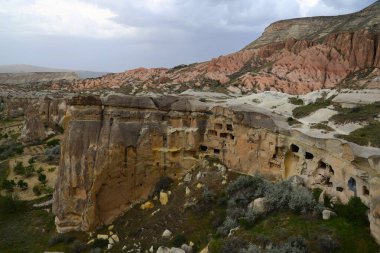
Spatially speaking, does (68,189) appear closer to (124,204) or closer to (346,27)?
(124,204)

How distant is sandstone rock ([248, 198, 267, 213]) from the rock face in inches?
99.6

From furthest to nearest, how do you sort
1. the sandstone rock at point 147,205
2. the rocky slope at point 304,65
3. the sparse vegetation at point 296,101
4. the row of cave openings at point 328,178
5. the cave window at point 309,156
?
the rocky slope at point 304,65 < the sparse vegetation at point 296,101 < the sandstone rock at point 147,205 < the cave window at point 309,156 < the row of cave openings at point 328,178

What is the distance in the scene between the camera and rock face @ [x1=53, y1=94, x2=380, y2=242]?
20.3m

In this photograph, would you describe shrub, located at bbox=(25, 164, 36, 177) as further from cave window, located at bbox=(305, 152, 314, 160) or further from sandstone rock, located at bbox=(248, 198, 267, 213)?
cave window, located at bbox=(305, 152, 314, 160)

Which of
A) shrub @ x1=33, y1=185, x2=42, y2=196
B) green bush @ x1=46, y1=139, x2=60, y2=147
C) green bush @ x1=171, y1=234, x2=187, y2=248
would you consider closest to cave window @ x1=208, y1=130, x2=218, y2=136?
green bush @ x1=171, y1=234, x2=187, y2=248

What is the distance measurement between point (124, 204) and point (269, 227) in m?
9.81

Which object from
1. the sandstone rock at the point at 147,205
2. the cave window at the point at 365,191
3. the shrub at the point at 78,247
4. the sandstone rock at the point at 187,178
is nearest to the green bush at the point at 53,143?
the sandstone rock at the point at 147,205

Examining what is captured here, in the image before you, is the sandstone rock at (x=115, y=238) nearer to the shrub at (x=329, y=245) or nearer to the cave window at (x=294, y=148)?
the cave window at (x=294, y=148)

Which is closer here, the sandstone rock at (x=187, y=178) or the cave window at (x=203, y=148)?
the sandstone rock at (x=187, y=178)

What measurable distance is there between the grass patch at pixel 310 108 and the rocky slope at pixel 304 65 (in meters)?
7.81

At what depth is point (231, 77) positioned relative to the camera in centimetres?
6162

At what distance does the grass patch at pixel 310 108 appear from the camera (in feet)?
95.1

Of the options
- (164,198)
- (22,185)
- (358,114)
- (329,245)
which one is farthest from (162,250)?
(358,114)

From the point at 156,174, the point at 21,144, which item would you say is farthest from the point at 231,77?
the point at 156,174
